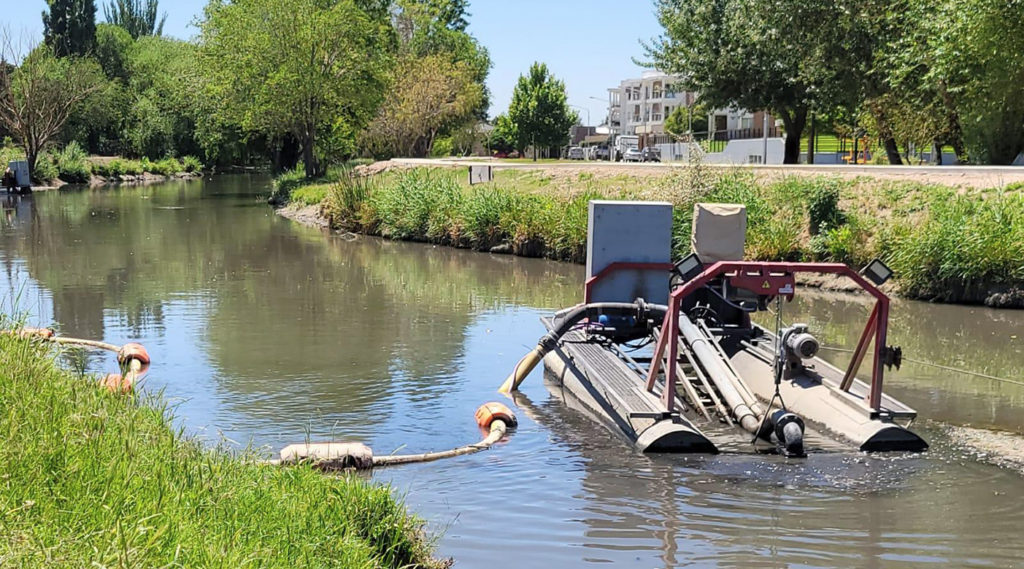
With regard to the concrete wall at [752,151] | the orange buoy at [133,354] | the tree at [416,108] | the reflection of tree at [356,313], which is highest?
the tree at [416,108]

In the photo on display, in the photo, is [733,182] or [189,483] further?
[733,182]

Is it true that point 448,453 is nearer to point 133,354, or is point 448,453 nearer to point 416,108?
point 133,354

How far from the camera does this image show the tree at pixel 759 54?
36.2 meters

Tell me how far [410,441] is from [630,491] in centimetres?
278

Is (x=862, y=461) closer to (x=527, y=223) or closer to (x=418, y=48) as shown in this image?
(x=527, y=223)

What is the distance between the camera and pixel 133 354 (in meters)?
14.8

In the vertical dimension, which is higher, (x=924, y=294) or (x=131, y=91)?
(x=131, y=91)

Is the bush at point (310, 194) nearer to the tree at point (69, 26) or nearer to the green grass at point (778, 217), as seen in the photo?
the green grass at point (778, 217)

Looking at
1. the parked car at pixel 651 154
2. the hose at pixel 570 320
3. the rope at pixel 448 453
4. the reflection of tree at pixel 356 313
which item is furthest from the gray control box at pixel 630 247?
the parked car at pixel 651 154

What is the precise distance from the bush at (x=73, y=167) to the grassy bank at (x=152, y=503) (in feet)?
207

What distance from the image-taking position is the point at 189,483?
664 cm

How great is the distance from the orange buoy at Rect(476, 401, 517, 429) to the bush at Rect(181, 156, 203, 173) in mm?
77481

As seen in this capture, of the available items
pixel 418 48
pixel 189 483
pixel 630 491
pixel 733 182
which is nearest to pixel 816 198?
pixel 733 182

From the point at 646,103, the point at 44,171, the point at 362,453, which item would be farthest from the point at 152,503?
the point at 646,103
